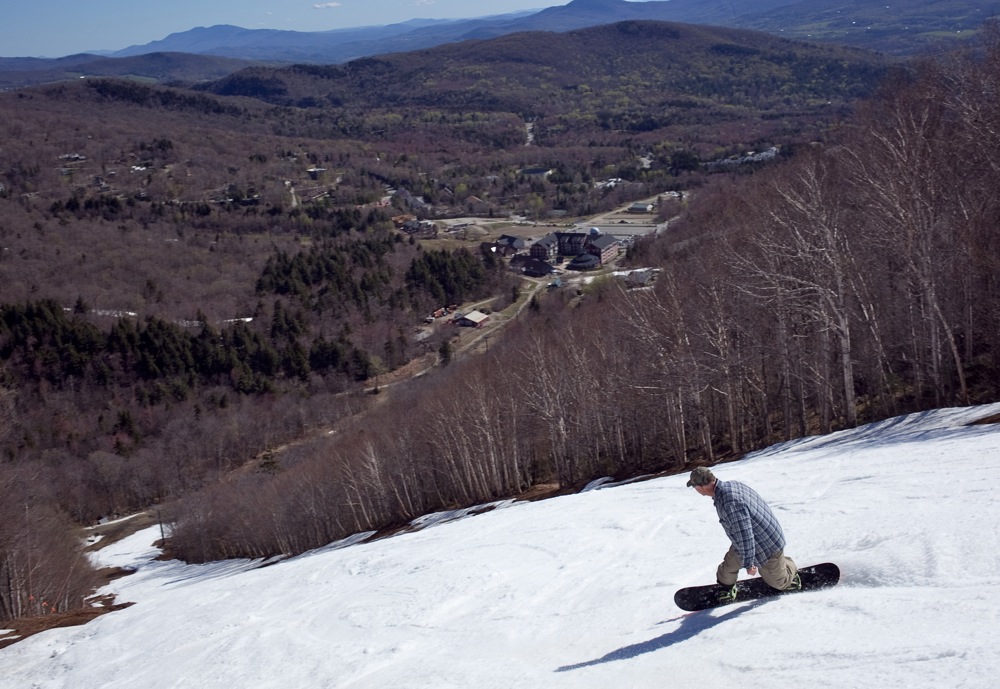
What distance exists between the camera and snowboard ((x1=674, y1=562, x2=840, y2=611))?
7637 millimetres

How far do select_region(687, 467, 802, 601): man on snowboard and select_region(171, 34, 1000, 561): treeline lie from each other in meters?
12.0

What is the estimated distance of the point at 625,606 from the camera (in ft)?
28.8

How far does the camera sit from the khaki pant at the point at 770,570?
7.37m

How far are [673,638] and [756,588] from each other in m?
1.03

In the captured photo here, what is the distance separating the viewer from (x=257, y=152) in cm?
14375

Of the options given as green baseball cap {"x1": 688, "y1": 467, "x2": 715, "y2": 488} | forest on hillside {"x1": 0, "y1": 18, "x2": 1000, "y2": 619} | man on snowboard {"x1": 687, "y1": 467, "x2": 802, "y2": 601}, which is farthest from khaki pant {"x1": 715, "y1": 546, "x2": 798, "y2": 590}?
forest on hillside {"x1": 0, "y1": 18, "x2": 1000, "y2": 619}

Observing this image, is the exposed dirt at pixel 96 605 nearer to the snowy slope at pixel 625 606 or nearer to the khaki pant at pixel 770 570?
the snowy slope at pixel 625 606

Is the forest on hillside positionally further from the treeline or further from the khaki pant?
the khaki pant

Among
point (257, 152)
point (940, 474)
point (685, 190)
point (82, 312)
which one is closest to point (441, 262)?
point (82, 312)

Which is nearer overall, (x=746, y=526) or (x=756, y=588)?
(x=746, y=526)

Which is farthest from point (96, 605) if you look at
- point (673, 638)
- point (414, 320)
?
point (414, 320)

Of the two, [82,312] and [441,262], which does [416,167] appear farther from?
[82,312]

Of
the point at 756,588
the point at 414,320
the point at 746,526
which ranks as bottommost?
the point at 414,320

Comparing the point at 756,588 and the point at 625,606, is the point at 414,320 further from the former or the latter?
the point at 756,588
